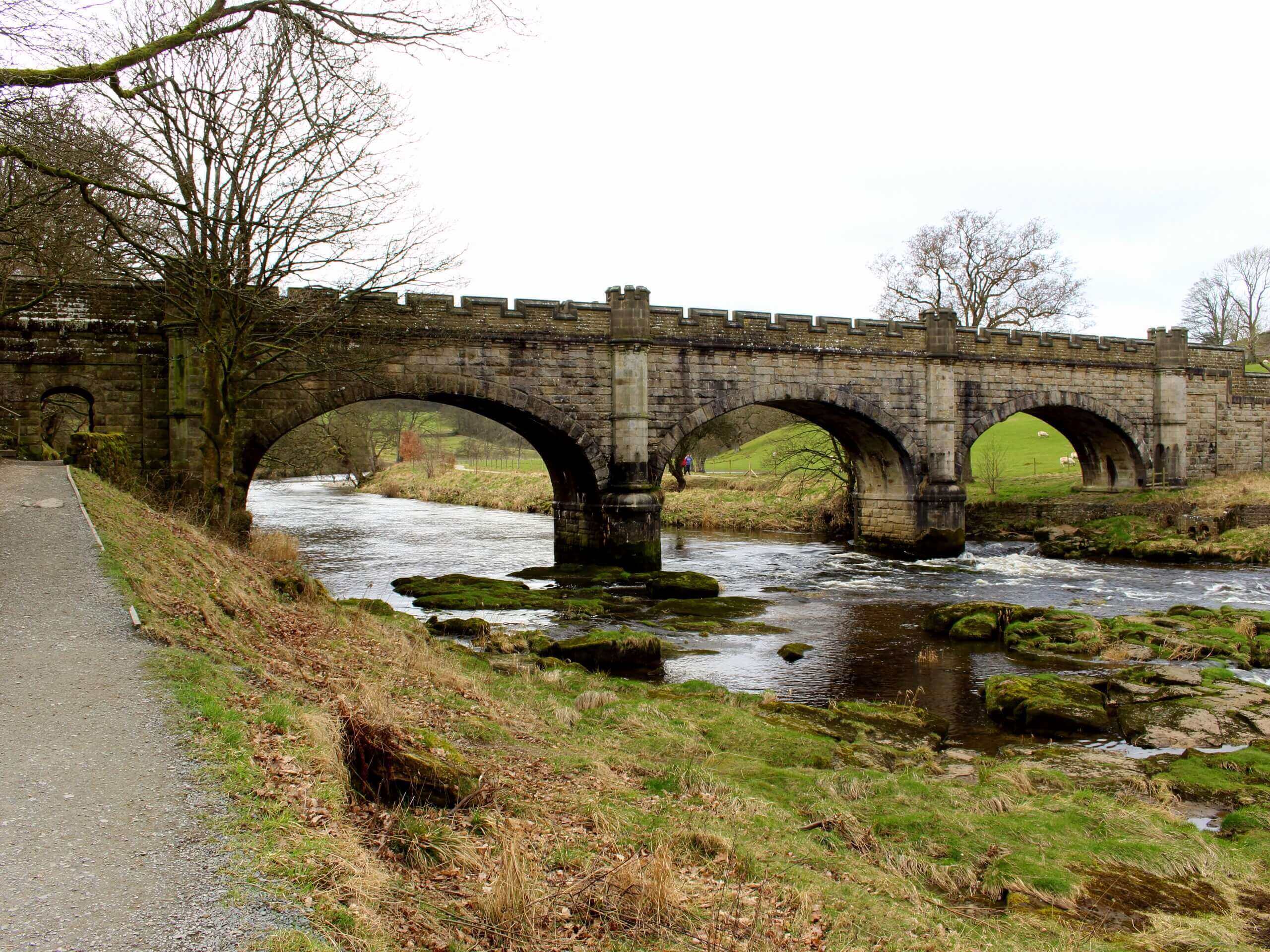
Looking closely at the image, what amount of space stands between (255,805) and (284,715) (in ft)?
4.29

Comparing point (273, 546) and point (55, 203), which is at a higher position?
point (55, 203)

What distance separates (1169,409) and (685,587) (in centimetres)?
2006

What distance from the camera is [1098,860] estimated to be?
581 centimetres

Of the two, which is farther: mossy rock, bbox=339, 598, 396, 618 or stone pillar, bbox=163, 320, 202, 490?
stone pillar, bbox=163, 320, 202, 490

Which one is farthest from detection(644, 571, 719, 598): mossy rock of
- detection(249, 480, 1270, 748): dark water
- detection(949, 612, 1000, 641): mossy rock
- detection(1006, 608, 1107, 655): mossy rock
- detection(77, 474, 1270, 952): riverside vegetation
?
detection(77, 474, 1270, 952): riverside vegetation

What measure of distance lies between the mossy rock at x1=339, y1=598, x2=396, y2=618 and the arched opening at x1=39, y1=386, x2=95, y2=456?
5850 millimetres

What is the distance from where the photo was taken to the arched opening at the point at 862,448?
22.0 meters

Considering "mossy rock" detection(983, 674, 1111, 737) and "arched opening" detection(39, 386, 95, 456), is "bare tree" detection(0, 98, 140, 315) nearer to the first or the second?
"arched opening" detection(39, 386, 95, 456)

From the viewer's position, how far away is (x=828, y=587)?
791 inches


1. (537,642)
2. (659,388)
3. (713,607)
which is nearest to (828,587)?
(713,607)

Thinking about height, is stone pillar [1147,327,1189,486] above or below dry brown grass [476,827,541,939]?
above

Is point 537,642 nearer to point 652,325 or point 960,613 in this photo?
point 960,613

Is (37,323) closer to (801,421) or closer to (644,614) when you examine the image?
(644,614)

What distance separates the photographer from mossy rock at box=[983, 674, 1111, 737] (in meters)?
9.52
